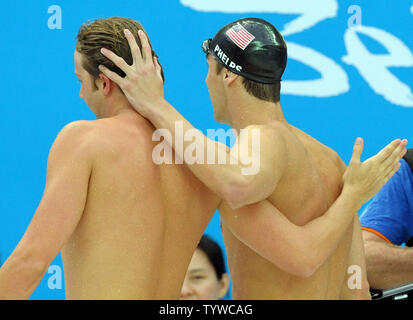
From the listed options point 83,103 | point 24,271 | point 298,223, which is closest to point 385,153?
point 298,223

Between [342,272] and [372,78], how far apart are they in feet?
8.11

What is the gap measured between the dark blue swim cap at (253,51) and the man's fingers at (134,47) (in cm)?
31

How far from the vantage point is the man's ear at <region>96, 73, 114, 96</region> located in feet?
6.94

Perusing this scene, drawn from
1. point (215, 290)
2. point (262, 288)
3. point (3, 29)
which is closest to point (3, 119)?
point (3, 29)

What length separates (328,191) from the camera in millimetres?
2301

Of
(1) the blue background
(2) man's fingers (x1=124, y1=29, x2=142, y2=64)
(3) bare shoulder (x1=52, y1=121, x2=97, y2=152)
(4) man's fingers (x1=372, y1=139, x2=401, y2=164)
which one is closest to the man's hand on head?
(2) man's fingers (x1=124, y1=29, x2=142, y2=64)

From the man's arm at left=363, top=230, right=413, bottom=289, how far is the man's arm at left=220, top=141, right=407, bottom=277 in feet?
2.37

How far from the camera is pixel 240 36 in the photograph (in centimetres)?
224

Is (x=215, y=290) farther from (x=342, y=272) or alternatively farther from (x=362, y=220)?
(x=342, y=272)

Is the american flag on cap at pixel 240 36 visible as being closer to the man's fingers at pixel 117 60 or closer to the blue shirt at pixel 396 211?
the man's fingers at pixel 117 60

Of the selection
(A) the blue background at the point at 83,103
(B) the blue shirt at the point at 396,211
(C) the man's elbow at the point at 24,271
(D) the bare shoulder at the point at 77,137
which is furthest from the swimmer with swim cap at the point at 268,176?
(A) the blue background at the point at 83,103

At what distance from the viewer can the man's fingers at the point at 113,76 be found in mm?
2072

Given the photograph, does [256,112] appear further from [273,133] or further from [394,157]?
[394,157]

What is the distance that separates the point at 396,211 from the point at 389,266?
276mm
